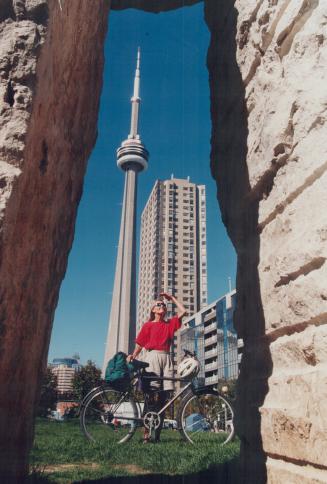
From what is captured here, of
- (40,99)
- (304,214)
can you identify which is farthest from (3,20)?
(304,214)

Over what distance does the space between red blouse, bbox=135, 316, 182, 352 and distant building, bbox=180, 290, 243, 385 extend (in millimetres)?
53231

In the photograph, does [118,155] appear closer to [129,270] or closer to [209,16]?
[129,270]

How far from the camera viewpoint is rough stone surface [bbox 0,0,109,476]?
262 centimetres

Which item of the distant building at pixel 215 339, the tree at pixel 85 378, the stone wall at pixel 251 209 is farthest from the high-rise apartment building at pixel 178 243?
the stone wall at pixel 251 209

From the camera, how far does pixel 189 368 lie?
6.07m

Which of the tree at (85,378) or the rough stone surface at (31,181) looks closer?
the rough stone surface at (31,181)

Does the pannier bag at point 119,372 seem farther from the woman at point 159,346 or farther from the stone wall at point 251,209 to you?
the stone wall at point 251,209

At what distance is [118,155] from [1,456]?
7663 centimetres

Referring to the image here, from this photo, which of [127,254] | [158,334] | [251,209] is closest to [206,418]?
[158,334]

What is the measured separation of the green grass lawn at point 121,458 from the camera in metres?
4.13

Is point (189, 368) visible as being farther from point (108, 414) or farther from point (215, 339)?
point (215, 339)

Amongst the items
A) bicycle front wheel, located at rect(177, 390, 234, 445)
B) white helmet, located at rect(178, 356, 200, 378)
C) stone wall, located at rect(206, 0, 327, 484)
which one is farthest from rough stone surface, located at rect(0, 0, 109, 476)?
bicycle front wheel, located at rect(177, 390, 234, 445)

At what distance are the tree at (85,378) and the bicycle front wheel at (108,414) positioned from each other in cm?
2611

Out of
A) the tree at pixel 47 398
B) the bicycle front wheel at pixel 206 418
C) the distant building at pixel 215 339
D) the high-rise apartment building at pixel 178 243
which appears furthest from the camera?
the high-rise apartment building at pixel 178 243
